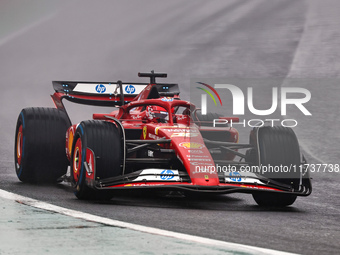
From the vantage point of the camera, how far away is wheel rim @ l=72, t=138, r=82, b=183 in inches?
334

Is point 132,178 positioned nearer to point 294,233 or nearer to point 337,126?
point 294,233

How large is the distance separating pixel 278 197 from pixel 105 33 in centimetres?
2906

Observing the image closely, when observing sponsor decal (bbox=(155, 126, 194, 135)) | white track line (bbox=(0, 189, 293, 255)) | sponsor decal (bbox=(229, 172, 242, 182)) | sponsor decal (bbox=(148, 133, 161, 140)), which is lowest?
white track line (bbox=(0, 189, 293, 255))

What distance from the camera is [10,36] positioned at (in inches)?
1406

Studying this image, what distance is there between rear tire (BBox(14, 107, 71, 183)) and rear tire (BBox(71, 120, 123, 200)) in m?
1.87

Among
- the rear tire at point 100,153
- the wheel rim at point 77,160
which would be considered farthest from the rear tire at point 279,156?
the wheel rim at point 77,160

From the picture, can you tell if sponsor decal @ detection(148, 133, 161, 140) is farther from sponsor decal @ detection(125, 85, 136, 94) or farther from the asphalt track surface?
sponsor decal @ detection(125, 85, 136, 94)

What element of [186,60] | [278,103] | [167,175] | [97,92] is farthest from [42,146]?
[186,60]

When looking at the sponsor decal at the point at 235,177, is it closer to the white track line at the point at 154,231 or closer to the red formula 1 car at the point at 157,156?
the red formula 1 car at the point at 157,156

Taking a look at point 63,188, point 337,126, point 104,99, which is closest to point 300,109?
point 337,126

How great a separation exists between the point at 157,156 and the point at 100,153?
103 centimetres

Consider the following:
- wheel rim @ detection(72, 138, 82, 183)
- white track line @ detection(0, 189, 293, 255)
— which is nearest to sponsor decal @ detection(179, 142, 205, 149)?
wheel rim @ detection(72, 138, 82, 183)

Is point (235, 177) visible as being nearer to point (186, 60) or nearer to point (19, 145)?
point (19, 145)

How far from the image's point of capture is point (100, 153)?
318 inches
